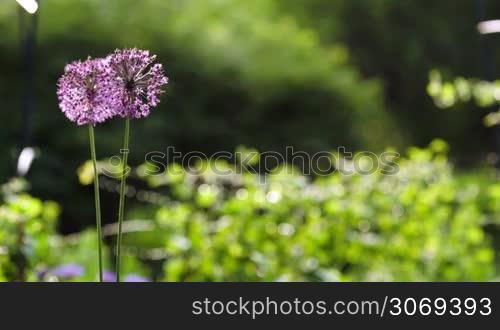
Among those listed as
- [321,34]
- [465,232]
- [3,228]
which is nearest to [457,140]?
[321,34]

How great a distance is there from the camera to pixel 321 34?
36.4 ft

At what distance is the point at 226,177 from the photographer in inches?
94.7

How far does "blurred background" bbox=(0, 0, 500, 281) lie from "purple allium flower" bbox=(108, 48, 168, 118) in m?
0.17

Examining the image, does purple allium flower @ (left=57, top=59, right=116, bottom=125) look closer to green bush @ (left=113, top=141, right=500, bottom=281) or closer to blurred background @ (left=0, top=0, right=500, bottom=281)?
blurred background @ (left=0, top=0, right=500, bottom=281)

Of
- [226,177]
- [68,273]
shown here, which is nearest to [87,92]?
[68,273]

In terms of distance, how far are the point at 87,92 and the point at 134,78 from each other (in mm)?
47

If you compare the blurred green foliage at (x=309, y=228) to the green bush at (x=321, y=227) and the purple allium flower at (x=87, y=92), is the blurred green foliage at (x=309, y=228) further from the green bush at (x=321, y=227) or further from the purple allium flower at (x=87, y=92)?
the purple allium flower at (x=87, y=92)

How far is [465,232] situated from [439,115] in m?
9.71

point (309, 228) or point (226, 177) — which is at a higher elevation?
point (226, 177)

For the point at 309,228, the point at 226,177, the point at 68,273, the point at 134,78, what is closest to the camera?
the point at 134,78

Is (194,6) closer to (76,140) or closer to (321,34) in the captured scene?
(76,140)

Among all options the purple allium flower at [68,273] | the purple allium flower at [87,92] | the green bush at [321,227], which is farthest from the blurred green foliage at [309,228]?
the purple allium flower at [87,92]

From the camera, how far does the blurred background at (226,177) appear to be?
1993 mm

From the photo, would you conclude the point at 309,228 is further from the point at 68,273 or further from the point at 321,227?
the point at 68,273
